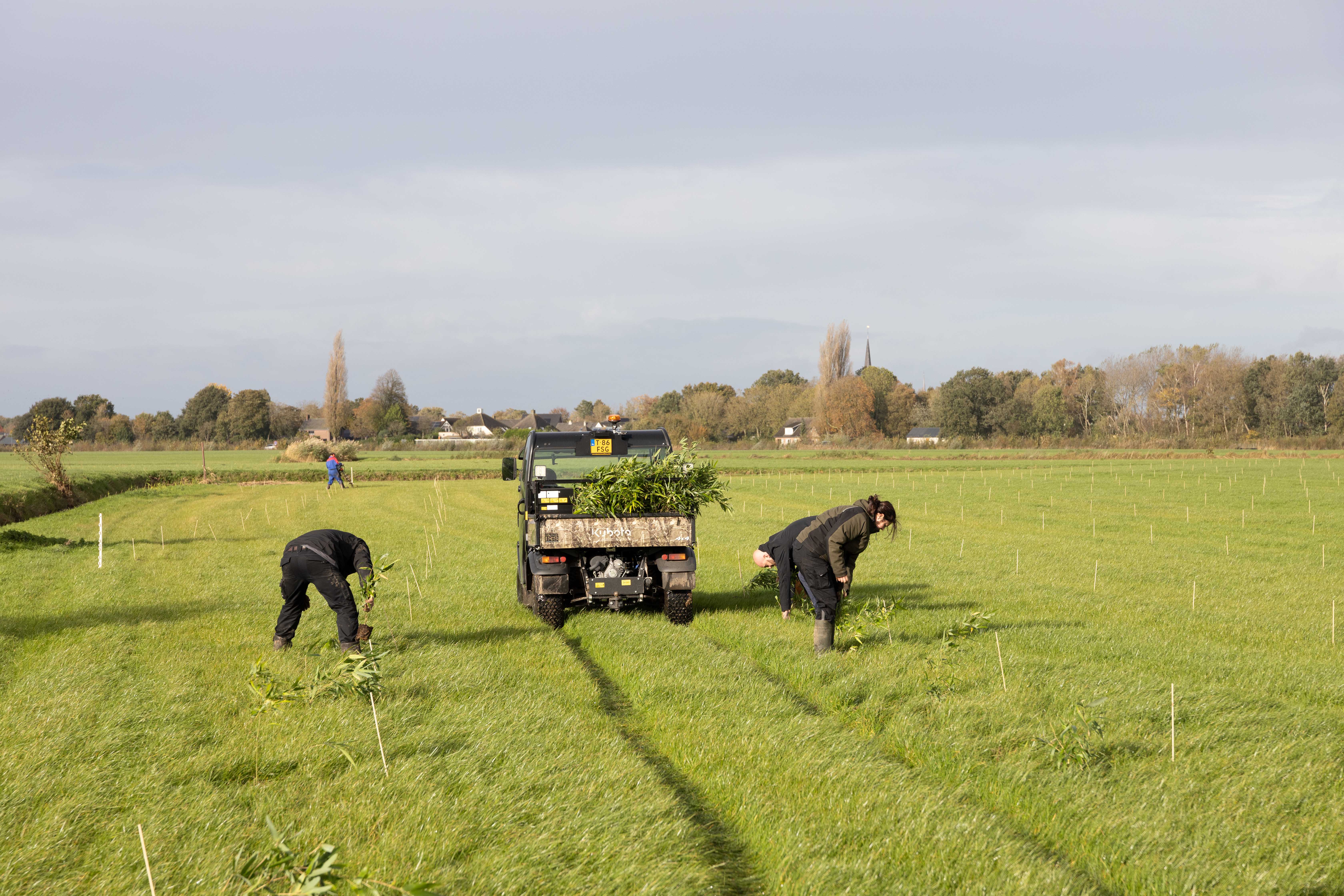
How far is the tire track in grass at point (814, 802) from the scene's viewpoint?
16.3 ft

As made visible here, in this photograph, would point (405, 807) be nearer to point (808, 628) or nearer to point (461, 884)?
point (461, 884)

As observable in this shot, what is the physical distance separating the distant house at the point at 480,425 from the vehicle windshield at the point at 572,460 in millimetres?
154896

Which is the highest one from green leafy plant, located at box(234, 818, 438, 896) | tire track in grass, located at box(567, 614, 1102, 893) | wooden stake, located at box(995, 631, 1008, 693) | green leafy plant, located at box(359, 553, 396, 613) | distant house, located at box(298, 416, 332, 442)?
distant house, located at box(298, 416, 332, 442)

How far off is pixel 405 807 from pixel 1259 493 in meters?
38.8

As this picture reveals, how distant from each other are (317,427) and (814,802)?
133636 millimetres

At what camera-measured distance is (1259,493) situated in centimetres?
3581

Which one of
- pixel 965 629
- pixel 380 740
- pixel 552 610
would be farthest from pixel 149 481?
pixel 380 740

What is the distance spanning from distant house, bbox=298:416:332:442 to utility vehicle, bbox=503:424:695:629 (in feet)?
326

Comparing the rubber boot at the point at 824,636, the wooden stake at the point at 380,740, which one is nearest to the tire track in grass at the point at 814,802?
the rubber boot at the point at 824,636

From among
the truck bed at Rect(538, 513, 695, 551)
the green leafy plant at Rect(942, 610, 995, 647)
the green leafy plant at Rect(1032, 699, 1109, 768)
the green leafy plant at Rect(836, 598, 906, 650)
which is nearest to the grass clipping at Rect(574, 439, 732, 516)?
the truck bed at Rect(538, 513, 695, 551)

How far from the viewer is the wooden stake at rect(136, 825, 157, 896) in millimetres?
3869

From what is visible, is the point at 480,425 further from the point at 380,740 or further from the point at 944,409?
the point at 380,740

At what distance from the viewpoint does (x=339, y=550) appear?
9.45m

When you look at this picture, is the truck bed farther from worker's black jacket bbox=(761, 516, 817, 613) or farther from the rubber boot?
the rubber boot
